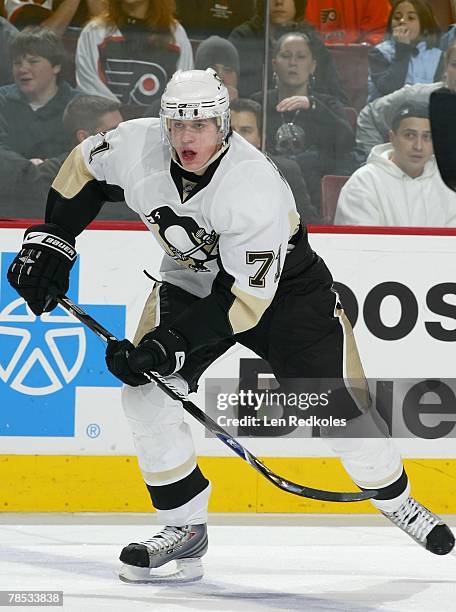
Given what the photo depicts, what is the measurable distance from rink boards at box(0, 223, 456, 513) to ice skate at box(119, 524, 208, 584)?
2.72 ft

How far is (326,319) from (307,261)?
156mm

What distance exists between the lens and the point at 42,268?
2.86m

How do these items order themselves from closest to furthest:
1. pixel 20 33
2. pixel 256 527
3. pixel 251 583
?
pixel 251 583
pixel 256 527
pixel 20 33

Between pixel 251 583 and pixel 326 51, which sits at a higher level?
pixel 326 51

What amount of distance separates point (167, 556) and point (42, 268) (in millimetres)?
766

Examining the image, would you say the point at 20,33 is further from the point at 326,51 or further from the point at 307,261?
the point at 307,261

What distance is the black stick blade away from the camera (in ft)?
7.24

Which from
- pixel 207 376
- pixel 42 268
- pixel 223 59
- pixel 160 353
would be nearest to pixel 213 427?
pixel 160 353

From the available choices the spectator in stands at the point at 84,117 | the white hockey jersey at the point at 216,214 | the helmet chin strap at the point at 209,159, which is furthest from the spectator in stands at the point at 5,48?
the helmet chin strap at the point at 209,159

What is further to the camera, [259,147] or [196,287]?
[259,147]

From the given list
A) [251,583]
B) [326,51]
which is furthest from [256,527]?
[326,51]

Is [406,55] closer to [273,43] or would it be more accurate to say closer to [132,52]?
[273,43]

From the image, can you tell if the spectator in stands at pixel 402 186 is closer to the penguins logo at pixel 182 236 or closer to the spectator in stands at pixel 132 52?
the spectator in stands at pixel 132 52

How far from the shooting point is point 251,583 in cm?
288
